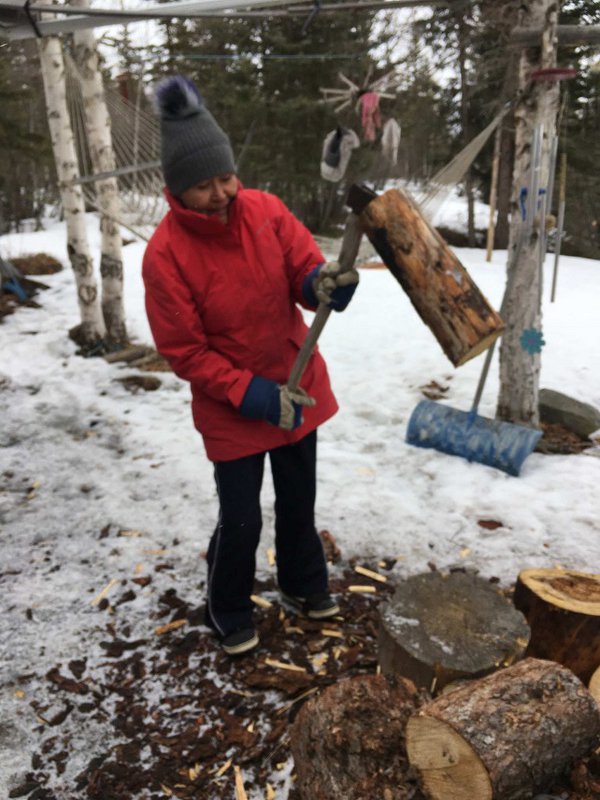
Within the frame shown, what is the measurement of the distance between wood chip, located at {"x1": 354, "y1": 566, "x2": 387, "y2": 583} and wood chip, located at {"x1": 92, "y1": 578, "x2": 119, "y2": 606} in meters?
1.26

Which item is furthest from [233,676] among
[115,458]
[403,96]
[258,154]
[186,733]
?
[403,96]

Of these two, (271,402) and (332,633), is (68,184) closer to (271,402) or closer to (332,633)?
(271,402)

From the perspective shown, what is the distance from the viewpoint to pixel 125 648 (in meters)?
2.68

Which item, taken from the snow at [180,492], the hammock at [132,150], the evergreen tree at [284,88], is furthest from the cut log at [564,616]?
the evergreen tree at [284,88]

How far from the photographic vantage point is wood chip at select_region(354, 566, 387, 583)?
10.2 ft

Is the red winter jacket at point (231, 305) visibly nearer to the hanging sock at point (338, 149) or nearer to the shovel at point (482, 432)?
the hanging sock at point (338, 149)

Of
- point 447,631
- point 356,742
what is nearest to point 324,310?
point 447,631

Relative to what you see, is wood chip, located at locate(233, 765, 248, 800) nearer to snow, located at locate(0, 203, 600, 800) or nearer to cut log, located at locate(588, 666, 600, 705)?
snow, located at locate(0, 203, 600, 800)

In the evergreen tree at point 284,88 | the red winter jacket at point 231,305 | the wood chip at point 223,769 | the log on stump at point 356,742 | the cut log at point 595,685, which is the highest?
the evergreen tree at point 284,88

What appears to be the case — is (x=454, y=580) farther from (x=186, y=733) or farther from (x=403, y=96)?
(x=403, y=96)

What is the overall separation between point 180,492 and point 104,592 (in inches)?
40.5

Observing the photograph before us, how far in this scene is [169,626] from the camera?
2816mm

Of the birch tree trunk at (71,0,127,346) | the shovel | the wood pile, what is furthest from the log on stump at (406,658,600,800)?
the birch tree trunk at (71,0,127,346)

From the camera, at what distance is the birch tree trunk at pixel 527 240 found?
3.80 meters
